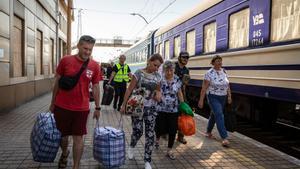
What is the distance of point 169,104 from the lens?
5.52 m

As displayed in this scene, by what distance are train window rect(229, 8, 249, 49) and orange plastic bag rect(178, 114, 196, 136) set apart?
253 centimetres

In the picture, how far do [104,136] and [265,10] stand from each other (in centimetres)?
389

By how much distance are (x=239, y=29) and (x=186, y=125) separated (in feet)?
10.1

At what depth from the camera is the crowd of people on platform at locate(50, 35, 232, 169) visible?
4367 millimetres

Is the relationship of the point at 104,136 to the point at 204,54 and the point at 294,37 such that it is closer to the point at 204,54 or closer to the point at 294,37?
the point at 294,37

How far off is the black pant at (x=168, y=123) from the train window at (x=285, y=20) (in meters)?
2.30

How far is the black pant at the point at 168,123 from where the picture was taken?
18.2ft

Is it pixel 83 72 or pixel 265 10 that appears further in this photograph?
pixel 265 10

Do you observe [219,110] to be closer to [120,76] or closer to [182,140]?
[182,140]

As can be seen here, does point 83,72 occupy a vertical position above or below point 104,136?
above

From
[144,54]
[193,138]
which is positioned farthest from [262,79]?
[144,54]

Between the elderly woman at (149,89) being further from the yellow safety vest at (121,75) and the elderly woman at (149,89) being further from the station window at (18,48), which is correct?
the station window at (18,48)

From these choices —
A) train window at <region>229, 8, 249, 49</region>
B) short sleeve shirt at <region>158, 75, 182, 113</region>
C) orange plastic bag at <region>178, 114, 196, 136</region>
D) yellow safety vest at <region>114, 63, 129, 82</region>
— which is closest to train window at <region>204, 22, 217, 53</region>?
train window at <region>229, 8, 249, 49</region>

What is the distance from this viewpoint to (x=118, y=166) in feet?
15.8
